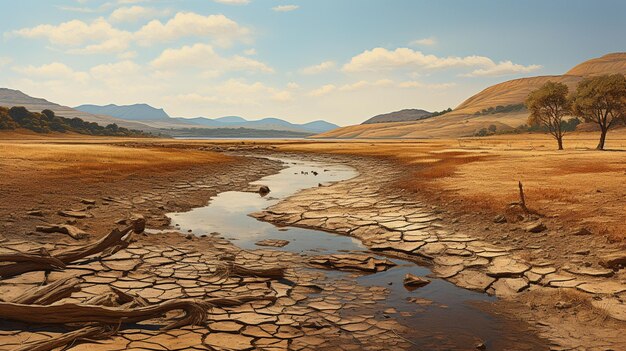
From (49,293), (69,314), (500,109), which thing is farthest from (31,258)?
(500,109)

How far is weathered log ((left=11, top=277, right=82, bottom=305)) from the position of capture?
19.9 feet

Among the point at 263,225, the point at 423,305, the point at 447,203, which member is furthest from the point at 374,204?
the point at 423,305

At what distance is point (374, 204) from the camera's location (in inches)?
603

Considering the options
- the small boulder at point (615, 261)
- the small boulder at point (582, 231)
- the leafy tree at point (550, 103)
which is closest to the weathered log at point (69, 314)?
the small boulder at point (615, 261)

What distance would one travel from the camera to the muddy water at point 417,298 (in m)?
5.83

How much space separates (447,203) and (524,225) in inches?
132

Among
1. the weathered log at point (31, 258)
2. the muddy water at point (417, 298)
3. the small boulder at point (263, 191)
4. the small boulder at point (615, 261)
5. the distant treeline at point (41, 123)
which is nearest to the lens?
the muddy water at point (417, 298)

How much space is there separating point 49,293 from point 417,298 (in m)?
5.71

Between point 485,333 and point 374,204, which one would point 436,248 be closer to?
point 485,333

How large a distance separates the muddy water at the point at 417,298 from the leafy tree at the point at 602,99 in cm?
3747

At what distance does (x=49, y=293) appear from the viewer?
6281 millimetres

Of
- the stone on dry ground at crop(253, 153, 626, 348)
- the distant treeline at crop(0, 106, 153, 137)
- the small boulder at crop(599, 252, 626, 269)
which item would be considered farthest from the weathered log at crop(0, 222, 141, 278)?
the distant treeline at crop(0, 106, 153, 137)

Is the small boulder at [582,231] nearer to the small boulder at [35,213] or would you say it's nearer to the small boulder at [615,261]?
the small boulder at [615,261]

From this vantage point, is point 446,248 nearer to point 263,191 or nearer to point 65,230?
point 65,230
